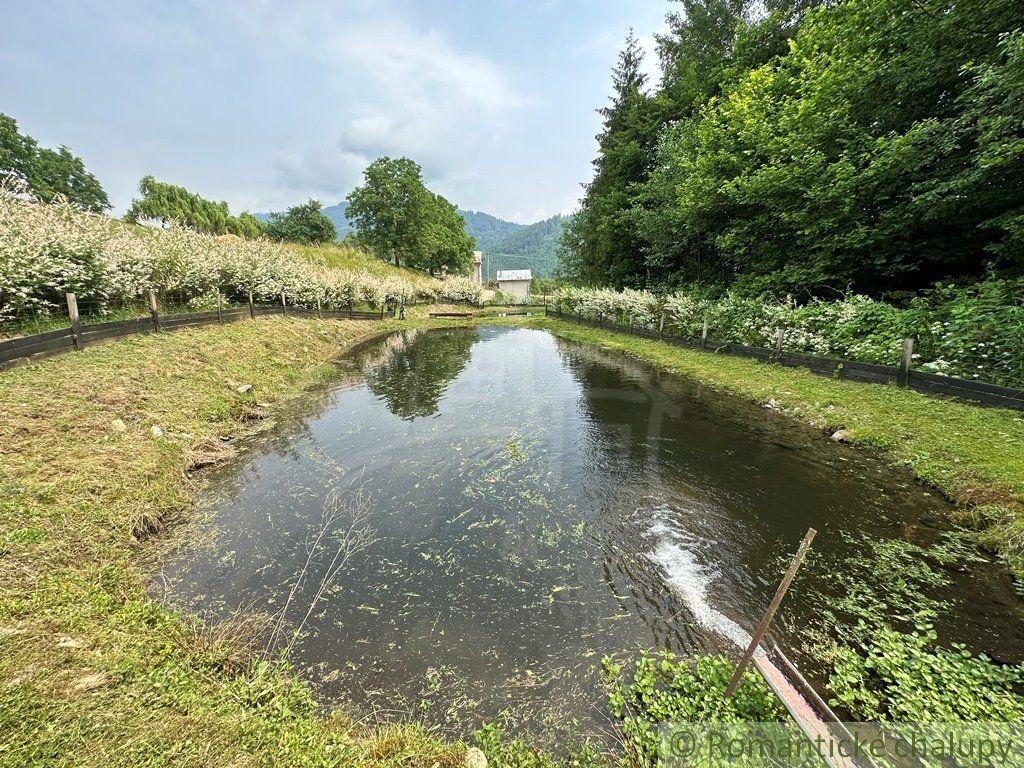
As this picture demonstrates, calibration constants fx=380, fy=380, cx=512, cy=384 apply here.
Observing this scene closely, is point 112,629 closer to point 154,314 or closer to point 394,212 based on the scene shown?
point 154,314

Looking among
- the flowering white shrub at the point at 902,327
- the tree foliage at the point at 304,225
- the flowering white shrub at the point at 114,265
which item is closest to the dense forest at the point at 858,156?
the flowering white shrub at the point at 902,327

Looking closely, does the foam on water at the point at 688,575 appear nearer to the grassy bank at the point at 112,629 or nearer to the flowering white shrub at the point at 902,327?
the grassy bank at the point at 112,629

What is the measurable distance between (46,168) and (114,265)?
215 ft

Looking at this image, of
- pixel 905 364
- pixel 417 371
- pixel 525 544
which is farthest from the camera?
pixel 417 371

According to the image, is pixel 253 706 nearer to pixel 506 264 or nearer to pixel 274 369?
pixel 274 369

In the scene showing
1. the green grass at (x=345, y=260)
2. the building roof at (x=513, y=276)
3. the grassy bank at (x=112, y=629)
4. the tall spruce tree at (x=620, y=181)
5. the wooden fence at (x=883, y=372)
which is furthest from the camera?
the building roof at (x=513, y=276)

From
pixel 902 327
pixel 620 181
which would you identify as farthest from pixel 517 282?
pixel 902 327

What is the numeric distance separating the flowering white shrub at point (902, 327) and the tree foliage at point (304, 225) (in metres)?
56.2

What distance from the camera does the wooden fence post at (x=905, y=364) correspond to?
866cm

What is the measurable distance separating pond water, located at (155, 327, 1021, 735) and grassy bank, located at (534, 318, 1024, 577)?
0.39 metres

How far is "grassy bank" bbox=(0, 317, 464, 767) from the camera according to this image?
220 cm

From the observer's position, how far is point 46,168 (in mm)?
48531

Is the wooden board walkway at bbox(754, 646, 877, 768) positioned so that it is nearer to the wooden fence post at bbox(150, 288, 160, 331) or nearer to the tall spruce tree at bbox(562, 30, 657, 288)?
the wooden fence post at bbox(150, 288, 160, 331)

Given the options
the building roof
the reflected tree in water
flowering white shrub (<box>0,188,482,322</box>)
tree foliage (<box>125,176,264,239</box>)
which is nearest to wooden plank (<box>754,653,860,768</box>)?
the reflected tree in water
